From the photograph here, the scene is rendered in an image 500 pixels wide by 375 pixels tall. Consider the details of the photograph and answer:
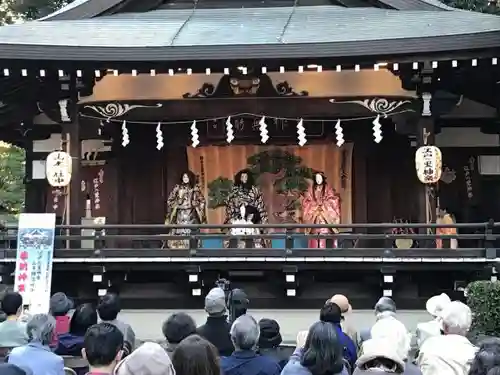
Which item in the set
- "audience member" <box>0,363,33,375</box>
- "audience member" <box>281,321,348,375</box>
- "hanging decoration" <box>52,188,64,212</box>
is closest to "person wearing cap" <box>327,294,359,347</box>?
"audience member" <box>281,321,348,375</box>

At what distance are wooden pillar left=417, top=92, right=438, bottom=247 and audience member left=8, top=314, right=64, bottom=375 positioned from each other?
843 cm

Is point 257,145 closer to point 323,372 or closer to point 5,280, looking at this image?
point 5,280

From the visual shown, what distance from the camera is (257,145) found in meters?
14.2

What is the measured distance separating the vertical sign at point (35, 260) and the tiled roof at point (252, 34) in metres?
2.64

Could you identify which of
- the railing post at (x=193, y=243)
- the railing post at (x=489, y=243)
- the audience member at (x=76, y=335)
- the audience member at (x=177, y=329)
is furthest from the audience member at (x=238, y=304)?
the railing post at (x=489, y=243)

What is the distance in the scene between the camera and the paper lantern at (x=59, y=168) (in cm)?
1225

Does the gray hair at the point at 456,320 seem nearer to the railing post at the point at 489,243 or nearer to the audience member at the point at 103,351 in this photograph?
the audience member at the point at 103,351

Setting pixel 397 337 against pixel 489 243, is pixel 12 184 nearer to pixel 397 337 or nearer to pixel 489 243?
pixel 489 243

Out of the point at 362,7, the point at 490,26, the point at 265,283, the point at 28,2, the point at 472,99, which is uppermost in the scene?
the point at 28,2

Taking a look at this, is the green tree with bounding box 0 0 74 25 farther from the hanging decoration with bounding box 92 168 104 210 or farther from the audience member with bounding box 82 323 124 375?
the audience member with bounding box 82 323 124 375

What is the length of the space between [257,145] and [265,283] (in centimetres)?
319

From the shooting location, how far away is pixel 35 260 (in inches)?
445

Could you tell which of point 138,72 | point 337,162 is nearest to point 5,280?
point 138,72

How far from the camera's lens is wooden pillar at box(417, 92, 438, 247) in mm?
12062
